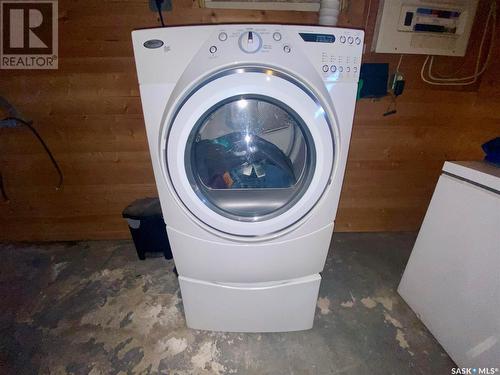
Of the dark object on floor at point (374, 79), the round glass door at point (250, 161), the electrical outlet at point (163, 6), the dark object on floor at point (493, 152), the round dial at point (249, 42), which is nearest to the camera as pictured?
the round dial at point (249, 42)

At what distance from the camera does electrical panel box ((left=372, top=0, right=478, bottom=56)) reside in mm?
1088

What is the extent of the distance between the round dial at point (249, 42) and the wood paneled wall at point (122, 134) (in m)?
0.64

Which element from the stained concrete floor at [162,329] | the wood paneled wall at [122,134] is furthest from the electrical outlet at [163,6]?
the stained concrete floor at [162,329]

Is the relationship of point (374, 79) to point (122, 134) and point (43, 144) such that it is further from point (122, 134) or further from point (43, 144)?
point (43, 144)

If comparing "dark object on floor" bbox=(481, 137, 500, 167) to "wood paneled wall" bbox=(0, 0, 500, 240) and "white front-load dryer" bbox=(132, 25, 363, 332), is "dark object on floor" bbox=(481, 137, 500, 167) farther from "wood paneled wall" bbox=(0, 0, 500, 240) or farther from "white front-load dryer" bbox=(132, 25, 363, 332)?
"white front-load dryer" bbox=(132, 25, 363, 332)

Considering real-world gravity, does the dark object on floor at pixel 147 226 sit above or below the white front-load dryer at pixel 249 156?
below

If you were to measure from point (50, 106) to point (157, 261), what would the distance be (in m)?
0.96

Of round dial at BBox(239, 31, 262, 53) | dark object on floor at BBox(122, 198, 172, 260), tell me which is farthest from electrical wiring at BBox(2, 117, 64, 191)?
round dial at BBox(239, 31, 262, 53)

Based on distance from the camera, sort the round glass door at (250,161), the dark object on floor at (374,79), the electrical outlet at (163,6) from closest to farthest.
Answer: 1. the round glass door at (250,161)
2. the electrical outlet at (163,6)
3. the dark object on floor at (374,79)

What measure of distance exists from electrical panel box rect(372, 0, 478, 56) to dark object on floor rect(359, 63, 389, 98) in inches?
2.9

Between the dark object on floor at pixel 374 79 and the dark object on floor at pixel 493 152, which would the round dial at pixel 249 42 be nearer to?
the dark object on floor at pixel 374 79

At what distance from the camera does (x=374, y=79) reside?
1.18 metres

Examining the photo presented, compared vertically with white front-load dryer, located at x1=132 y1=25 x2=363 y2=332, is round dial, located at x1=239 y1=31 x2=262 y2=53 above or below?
→ above

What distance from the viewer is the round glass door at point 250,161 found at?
2.41 ft
